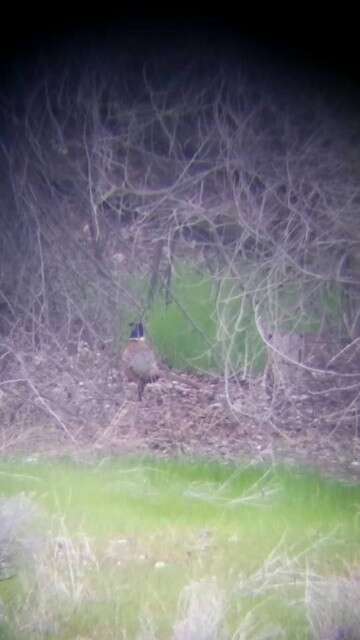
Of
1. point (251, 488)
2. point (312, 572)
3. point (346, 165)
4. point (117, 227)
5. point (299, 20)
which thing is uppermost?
point (299, 20)

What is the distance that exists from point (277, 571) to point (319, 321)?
31.1 inches

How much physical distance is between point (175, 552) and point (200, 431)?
1.24 feet

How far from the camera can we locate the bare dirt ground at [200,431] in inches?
103

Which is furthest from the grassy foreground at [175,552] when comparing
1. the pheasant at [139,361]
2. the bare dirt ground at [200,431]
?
the pheasant at [139,361]

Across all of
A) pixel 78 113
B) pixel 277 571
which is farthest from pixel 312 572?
pixel 78 113

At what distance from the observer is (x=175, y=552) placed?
2.45m

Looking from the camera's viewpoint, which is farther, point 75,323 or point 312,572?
point 75,323

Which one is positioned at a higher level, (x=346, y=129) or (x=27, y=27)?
(x=27, y=27)

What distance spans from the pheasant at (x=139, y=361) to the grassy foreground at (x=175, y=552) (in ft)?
0.85

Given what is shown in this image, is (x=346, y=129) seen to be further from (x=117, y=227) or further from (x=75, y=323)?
(x=75, y=323)

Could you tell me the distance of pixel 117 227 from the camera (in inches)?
108

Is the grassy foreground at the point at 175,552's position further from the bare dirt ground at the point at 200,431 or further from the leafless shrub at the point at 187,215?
the leafless shrub at the point at 187,215

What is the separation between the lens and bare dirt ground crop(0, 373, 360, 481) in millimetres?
2611

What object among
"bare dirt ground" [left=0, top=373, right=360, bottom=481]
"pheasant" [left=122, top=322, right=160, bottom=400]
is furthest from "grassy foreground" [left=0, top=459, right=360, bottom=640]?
"pheasant" [left=122, top=322, right=160, bottom=400]
